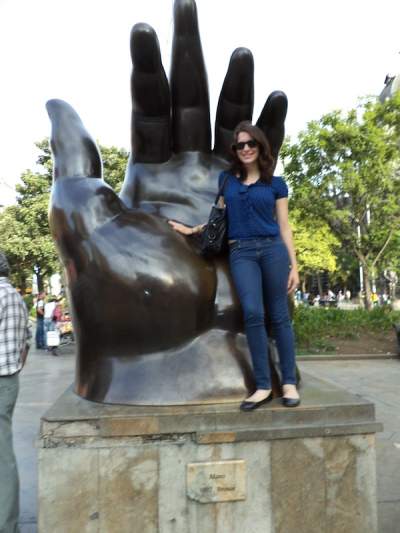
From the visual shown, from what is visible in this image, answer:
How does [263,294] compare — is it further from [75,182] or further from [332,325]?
[332,325]

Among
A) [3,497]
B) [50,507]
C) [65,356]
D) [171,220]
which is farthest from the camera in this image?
[65,356]

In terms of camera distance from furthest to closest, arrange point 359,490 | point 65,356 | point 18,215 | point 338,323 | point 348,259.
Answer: point 348,259
point 18,215
point 338,323
point 65,356
point 359,490

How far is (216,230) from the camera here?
2.84 m

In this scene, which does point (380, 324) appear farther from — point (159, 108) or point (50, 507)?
point (50, 507)

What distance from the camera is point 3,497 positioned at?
2838mm

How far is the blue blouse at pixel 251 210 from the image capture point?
106 inches

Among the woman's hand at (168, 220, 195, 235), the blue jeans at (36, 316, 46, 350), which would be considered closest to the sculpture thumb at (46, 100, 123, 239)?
the woman's hand at (168, 220, 195, 235)

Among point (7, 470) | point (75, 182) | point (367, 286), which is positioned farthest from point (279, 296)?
point (367, 286)

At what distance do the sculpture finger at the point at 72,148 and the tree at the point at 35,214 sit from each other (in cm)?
1638

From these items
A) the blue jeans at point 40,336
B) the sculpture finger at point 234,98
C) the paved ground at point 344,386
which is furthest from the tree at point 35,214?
the sculpture finger at point 234,98

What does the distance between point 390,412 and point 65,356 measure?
8.59 metres

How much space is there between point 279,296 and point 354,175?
1409cm

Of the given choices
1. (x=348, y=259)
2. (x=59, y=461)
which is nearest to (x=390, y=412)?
(x=59, y=461)

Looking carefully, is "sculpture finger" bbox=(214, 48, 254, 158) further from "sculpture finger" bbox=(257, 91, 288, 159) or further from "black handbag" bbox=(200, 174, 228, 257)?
"black handbag" bbox=(200, 174, 228, 257)
